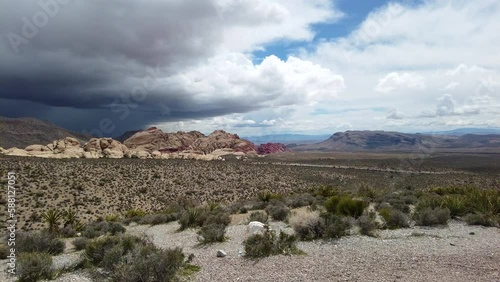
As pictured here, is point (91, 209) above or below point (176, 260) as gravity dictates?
below

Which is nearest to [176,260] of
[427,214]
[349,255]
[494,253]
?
[349,255]

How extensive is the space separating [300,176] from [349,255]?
44.6 meters

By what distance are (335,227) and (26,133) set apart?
5508 inches

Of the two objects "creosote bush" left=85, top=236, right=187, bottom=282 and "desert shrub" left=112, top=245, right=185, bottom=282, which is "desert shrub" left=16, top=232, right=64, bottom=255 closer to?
"creosote bush" left=85, top=236, right=187, bottom=282

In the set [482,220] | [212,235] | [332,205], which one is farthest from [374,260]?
[482,220]

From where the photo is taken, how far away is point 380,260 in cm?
897

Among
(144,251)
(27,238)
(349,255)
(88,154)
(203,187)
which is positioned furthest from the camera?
(88,154)

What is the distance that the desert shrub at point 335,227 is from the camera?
11.6 meters

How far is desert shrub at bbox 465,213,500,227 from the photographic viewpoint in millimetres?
13234

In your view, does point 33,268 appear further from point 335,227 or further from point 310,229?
point 335,227

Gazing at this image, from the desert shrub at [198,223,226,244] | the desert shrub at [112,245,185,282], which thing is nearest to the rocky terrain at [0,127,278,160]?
the desert shrub at [198,223,226,244]

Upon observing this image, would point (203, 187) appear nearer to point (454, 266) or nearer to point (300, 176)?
point (300, 176)

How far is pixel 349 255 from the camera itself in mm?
9570

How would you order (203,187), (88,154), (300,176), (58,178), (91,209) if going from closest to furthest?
(91,209), (58,178), (203,187), (300,176), (88,154)
